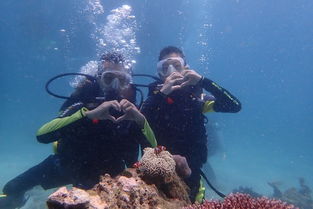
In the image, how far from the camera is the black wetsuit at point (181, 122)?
5.72 meters

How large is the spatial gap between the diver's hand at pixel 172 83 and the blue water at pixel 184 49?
11853mm

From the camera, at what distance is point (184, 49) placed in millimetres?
39719

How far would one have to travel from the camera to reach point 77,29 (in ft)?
93.1

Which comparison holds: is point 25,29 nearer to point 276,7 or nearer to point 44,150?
point 44,150

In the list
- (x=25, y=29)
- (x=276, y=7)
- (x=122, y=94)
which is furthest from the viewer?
(x=276, y=7)

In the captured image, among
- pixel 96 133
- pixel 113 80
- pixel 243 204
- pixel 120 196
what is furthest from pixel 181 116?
pixel 243 204

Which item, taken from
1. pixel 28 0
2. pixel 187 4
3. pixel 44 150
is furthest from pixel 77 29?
pixel 44 150

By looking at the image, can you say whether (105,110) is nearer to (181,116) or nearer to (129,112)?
(129,112)

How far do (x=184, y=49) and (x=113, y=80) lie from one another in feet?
116

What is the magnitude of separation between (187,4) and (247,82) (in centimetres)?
11026

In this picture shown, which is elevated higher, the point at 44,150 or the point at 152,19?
the point at 152,19

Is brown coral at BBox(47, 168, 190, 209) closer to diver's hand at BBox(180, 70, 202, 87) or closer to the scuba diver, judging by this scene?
the scuba diver

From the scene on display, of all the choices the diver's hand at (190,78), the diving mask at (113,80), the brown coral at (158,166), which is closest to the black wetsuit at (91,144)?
the diving mask at (113,80)

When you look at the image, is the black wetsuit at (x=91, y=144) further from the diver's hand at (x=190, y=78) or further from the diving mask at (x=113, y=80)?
the diver's hand at (x=190, y=78)
